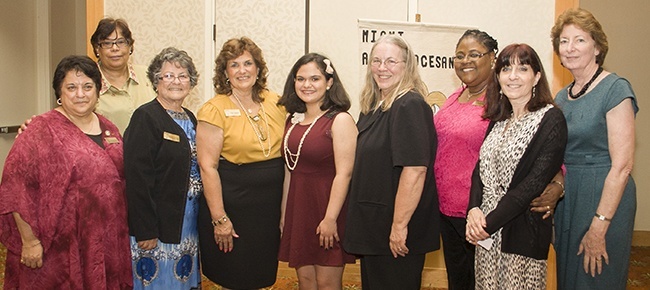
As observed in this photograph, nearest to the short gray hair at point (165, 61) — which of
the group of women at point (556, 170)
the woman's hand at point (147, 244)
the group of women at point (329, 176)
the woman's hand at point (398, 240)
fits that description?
the group of women at point (329, 176)

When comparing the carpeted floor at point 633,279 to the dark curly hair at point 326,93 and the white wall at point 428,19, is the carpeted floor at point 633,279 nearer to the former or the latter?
the white wall at point 428,19

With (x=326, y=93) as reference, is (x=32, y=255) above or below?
below

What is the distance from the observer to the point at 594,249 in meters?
2.33

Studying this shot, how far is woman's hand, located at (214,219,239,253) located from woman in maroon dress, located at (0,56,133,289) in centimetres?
47

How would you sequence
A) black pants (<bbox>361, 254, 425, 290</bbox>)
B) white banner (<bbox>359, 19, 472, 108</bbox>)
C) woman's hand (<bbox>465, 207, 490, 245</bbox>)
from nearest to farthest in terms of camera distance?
woman's hand (<bbox>465, 207, 490, 245</bbox>) → black pants (<bbox>361, 254, 425, 290</bbox>) → white banner (<bbox>359, 19, 472, 108</bbox>)

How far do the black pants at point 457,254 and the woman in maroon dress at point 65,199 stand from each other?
5.40 ft

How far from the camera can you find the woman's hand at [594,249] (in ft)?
7.57

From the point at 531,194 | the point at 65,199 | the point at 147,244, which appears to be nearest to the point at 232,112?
the point at 147,244

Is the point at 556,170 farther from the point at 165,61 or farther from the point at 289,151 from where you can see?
the point at 165,61

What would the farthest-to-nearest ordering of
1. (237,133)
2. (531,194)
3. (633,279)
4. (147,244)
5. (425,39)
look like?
(633,279) < (425,39) < (237,133) < (147,244) < (531,194)

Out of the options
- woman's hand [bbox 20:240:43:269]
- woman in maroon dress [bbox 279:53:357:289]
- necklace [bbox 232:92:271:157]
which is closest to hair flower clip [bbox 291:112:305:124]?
woman in maroon dress [bbox 279:53:357:289]

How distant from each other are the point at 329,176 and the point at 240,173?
0.47 meters

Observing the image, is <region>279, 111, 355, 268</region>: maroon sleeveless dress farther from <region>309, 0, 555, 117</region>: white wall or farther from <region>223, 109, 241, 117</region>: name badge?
<region>309, 0, 555, 117</region>: white wall

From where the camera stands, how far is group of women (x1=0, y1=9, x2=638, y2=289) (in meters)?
2.27
